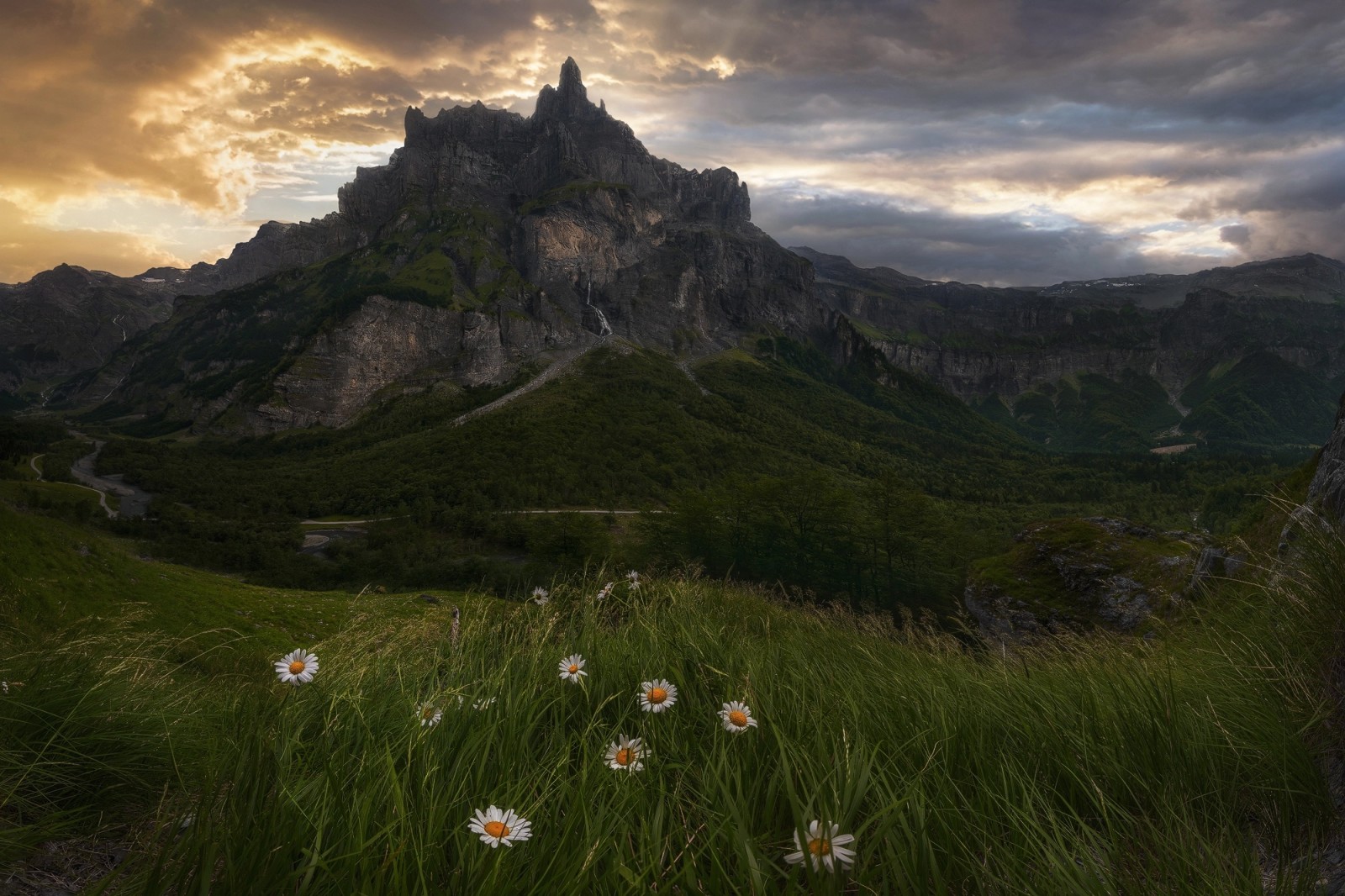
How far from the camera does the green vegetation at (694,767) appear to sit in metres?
1.72

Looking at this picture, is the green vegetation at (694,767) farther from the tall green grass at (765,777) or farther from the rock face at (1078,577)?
the rock face at (1078,577)

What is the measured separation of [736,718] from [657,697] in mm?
477

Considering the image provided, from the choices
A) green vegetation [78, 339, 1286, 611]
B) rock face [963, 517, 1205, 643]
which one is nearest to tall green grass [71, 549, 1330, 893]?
green vegetation [78, 339, 1286, 611]

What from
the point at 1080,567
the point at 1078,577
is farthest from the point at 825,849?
the point at 1080,567

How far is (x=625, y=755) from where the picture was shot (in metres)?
2.32

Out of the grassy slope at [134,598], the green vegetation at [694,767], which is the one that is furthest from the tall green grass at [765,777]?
the grassy slope at [134,598]

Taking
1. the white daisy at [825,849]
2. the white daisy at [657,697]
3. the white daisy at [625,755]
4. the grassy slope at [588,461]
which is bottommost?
the grassy slope at [588,461]

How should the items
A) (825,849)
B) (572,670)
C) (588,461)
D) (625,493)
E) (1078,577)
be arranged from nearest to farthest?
(825,849) < (572,670) < (1078,577) < (625,493) < (588,461)

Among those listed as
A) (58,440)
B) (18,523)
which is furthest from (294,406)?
(18,523)

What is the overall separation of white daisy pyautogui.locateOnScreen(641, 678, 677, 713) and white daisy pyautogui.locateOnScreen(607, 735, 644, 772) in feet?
0.95

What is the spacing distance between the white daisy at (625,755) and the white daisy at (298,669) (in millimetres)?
1460

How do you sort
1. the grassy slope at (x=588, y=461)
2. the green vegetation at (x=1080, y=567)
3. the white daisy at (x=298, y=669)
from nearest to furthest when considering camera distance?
1. the white daisy at (x=298, y=669)
2. the green vegetation at (x=1080, y=567)
3. the grassy slope at (x=588, y=461)

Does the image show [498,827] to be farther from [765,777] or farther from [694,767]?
[765,777]

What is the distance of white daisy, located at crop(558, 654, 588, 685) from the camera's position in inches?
121
